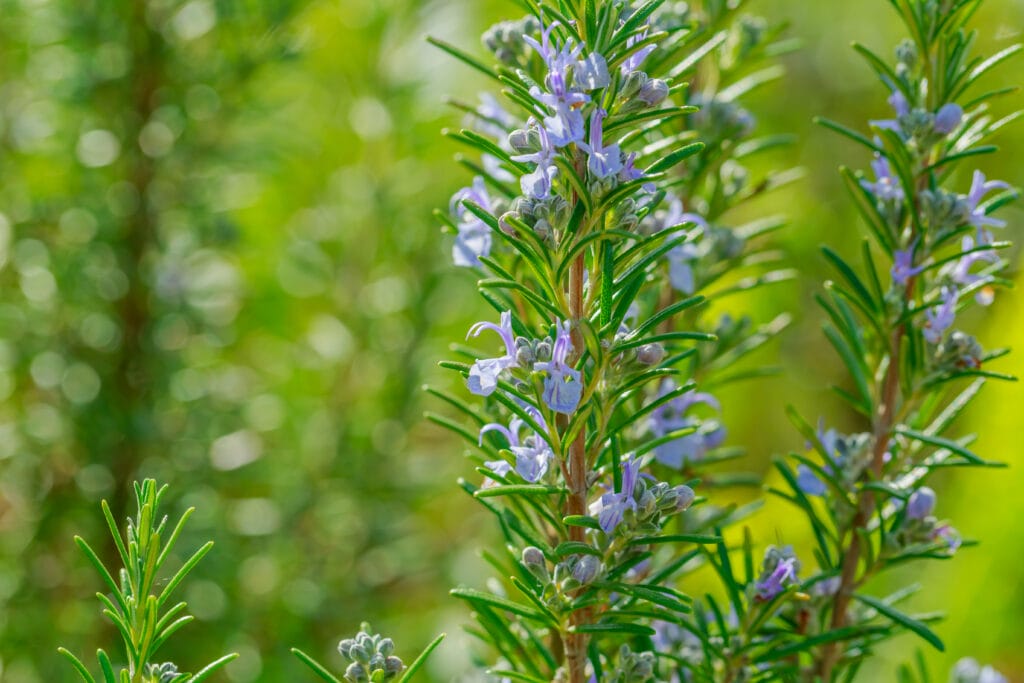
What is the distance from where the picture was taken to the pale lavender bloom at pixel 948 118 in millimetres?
760

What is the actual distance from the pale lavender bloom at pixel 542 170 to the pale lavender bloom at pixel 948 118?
0.33 meters

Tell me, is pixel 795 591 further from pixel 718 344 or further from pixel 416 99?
pixel 416 99

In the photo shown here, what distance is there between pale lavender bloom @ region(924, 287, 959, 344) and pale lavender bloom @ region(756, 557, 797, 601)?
0.66 feet

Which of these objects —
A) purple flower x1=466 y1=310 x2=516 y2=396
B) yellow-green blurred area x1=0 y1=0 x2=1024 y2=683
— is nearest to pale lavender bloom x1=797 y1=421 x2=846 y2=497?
purple flower x1=466 y1=310 x2=516 y2=396

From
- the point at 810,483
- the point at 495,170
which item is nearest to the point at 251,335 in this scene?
the point at 495,170

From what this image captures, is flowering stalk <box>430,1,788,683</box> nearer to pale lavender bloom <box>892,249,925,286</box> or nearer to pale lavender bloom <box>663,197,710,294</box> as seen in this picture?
pale lavender bloom <box>663,197,710,294</box>

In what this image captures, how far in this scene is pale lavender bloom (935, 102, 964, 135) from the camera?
0.76m

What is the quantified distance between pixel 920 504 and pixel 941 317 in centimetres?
14

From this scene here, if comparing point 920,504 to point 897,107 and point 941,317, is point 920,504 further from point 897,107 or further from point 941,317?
point 897,107

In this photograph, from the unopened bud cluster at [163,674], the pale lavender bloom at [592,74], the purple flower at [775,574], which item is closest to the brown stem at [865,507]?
the purple flower at [775,574]

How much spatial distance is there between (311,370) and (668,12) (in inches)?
43.0

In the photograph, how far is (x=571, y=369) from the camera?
1.94 feet

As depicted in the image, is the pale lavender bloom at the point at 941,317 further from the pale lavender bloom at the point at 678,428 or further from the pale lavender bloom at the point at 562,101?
the pale lavender bloom at the point at 562,101

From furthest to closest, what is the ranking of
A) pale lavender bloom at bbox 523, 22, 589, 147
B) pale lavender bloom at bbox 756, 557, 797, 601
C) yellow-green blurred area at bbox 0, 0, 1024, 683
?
yellow-green blurred area at bbox 0, 0, 1024, 683
pale lavender bloom at bbox 756, 557, 797, 601
pale lavender bloom at bbox 523, 22, 589, 147
